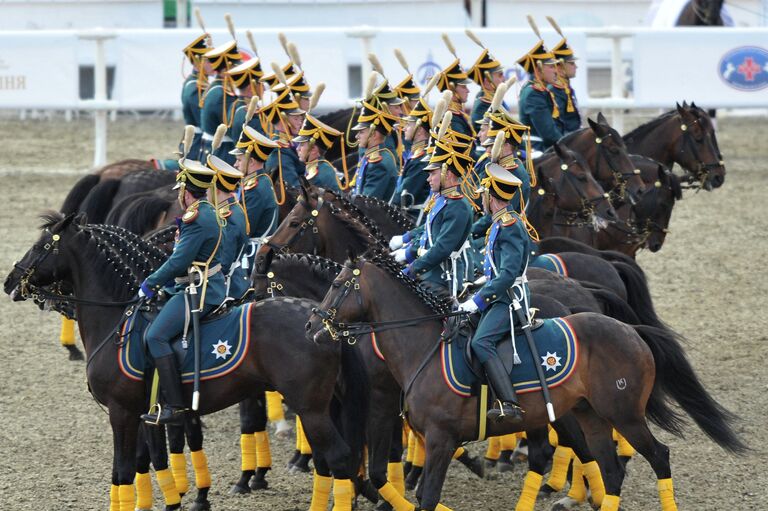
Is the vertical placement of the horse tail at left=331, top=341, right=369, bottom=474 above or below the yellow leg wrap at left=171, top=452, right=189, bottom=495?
above

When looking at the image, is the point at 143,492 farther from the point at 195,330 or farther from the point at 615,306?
the point at 615,306

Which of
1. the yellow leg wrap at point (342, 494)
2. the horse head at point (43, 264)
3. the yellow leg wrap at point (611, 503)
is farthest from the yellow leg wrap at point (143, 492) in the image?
the yellow leg wrap at point (611, 503)

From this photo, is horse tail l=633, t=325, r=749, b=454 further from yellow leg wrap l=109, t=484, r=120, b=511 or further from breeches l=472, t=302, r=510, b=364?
yellow leg wrap l=109, t=484, r=120, b=511

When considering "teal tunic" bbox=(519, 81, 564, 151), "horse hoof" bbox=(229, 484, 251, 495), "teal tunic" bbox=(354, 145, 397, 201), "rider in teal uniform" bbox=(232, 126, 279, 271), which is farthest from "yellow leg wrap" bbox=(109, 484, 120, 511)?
"teal tunic" bbox=(519, 81, 564, 151)

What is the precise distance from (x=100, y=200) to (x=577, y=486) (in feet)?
21.6

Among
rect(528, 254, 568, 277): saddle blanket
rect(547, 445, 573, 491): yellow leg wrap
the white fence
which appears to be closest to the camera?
rect(547, 445, 573, 491): yellow leg wrap

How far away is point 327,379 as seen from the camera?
29.6ft

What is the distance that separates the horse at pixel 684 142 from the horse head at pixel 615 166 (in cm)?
169

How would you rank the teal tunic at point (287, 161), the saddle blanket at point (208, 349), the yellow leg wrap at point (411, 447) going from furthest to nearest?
1. the teal tunic at point (287, 161)
2. the yellow leg wrap at point (411, 447)
3. the saddle blanket at point (208, 349)

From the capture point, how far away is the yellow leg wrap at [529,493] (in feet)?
30.4

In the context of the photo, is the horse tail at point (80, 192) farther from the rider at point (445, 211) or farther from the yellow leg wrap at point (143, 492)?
the rider at point (445, 211)

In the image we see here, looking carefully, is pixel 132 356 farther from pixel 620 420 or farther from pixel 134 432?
pixel 620 420

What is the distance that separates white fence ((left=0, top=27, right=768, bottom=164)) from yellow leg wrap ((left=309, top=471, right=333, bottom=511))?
12447 mm

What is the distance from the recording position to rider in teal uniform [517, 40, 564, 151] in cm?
1451
